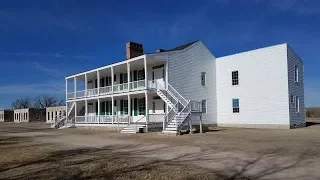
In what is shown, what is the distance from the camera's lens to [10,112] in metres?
106

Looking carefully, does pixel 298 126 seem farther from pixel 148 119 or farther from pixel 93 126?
pixel 93 126

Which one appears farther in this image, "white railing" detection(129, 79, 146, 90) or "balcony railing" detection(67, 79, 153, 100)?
"balcony railing" detection(67, 79, 153, 100)

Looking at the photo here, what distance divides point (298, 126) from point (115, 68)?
18396mm

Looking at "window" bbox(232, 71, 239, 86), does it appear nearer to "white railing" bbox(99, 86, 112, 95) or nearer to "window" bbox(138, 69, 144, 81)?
"window" bbox(138, 69, 144, 81)

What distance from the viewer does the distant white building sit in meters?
30.0

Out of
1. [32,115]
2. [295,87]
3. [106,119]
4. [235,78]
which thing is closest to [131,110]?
[106,119]

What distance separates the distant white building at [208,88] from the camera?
98.5 feet

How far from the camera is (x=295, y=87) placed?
3206cm

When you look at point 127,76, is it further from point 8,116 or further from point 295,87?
point 8,116

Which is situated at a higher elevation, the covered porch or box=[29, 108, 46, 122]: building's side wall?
the covered porch

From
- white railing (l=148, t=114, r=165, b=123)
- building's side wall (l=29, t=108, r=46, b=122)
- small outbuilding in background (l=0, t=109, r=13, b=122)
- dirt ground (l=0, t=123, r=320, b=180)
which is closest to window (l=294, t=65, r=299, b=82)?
white railing (l=148, t=114, r=165, b=123)

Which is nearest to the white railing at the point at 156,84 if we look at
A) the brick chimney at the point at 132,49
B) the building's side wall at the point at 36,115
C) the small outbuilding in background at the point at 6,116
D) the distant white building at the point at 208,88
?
the distant white building at the point at 208,88

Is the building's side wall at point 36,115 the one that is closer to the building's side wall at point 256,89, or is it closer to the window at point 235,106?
the building's side wall at point 256,89

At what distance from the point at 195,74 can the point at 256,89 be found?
5829 millimetres
